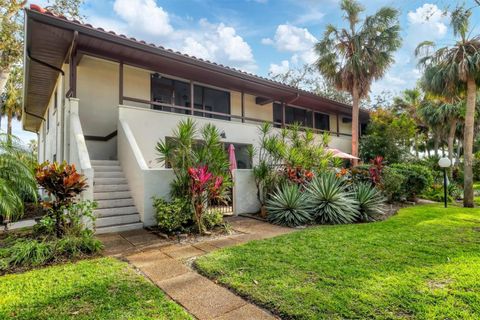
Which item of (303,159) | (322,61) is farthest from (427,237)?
(322,61)

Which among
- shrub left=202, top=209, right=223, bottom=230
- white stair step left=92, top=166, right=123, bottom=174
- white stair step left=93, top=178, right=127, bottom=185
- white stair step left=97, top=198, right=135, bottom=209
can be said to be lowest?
shrub left=202, top=209, right=223, bottom=230

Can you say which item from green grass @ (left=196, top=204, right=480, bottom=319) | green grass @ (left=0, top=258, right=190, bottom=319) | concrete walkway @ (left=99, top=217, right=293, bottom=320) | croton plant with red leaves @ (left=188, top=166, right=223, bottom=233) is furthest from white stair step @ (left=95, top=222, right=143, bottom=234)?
green grass @ (left=196, top=204, right=480, bottom=319)

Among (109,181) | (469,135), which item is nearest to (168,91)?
(109,181)

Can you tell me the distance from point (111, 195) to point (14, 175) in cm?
218

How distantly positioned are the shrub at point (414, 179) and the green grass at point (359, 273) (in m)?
5.76

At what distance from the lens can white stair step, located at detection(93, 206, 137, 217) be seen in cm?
678

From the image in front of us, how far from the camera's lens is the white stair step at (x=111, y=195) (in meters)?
7.25

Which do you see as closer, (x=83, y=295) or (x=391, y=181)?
(x=83, y=295)

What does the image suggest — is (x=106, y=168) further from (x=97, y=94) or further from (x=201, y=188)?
(x=201, y=188)

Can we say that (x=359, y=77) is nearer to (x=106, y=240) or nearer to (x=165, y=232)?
(x=165, y=232)

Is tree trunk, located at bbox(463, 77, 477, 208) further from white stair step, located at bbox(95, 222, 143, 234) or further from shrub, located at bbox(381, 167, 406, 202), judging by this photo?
white stair step, located at bbox(95, 222, 143, 234)

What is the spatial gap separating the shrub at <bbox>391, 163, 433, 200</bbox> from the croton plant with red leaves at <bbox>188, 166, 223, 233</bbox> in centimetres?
913

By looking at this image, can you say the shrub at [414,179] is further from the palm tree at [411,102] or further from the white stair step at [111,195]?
the palm tree at [411,102]

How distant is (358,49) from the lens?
15.3 m
